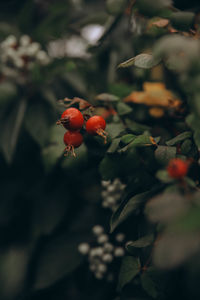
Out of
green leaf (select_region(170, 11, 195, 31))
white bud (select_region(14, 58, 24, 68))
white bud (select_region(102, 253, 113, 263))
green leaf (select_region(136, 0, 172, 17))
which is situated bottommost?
white bud (select_region(102, 253, 113, 263))

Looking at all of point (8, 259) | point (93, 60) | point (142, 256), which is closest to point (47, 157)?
point (142, 256)

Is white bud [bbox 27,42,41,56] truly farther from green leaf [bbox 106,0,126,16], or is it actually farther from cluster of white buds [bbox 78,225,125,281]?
cluster of white buds [bbox 78,225,125,281]

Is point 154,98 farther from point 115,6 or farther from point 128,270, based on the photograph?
point 128,270

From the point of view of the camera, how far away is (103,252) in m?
0.85

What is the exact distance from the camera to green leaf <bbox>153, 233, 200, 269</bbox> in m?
0.32

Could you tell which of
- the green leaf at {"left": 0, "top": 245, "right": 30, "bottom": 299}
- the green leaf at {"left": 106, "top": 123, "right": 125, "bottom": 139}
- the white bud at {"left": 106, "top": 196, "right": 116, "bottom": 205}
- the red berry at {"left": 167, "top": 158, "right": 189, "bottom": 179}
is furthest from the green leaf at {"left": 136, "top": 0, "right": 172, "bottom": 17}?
the green leaf at {"left": 0, "top": 245, "right": 30, "bottom": 299}

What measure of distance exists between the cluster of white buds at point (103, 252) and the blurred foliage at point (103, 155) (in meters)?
0.04

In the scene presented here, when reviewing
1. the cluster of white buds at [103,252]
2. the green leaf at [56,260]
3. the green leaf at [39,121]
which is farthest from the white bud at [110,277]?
the green leaf at [39,121]

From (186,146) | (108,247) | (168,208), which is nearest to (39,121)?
(108,247)

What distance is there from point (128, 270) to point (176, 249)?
10.9 inches

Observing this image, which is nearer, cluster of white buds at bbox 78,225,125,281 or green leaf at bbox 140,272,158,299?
green leaf at bbox 140,272,158,299

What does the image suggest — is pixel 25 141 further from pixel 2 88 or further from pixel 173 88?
pixel 173 88

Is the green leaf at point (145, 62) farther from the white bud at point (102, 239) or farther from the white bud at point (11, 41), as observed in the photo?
the white bud at point (11, 41)

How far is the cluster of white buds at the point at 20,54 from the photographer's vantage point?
1.08 meters
